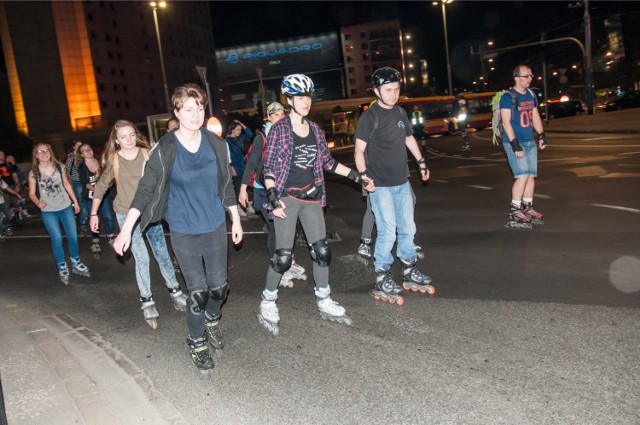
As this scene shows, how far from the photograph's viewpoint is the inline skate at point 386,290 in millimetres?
5121

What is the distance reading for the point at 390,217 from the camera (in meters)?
5.26

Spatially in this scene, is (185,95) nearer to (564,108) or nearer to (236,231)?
(236,231)

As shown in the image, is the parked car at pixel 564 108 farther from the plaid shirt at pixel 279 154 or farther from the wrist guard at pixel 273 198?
the wrist guard at pixel 273 198

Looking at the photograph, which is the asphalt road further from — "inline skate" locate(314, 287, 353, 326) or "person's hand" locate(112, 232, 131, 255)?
"person's hand" locate(112, 232, 131, 255)

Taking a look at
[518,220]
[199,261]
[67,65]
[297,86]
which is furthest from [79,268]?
[67,65]

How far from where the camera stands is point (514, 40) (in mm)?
95375

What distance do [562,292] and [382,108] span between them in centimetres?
239

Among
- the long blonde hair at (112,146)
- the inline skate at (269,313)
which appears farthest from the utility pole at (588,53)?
the inline skate at (269,313)

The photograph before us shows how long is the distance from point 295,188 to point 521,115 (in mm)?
4576

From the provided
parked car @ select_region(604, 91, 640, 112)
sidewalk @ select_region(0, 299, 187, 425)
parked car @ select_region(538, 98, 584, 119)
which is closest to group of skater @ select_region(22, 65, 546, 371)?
sidewalk @ select_region(0, 299, 187, 425)

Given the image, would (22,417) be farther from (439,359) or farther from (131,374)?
(439,359)

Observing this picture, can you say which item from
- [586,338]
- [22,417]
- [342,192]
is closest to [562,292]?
[586,338]

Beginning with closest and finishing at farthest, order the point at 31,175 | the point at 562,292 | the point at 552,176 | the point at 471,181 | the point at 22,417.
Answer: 1. the point at 22,417
2. the point at 562,292
3. the point at 31,175
4. the point at 552,176
5. the point at 471,181

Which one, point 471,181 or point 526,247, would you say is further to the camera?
point 471,181
